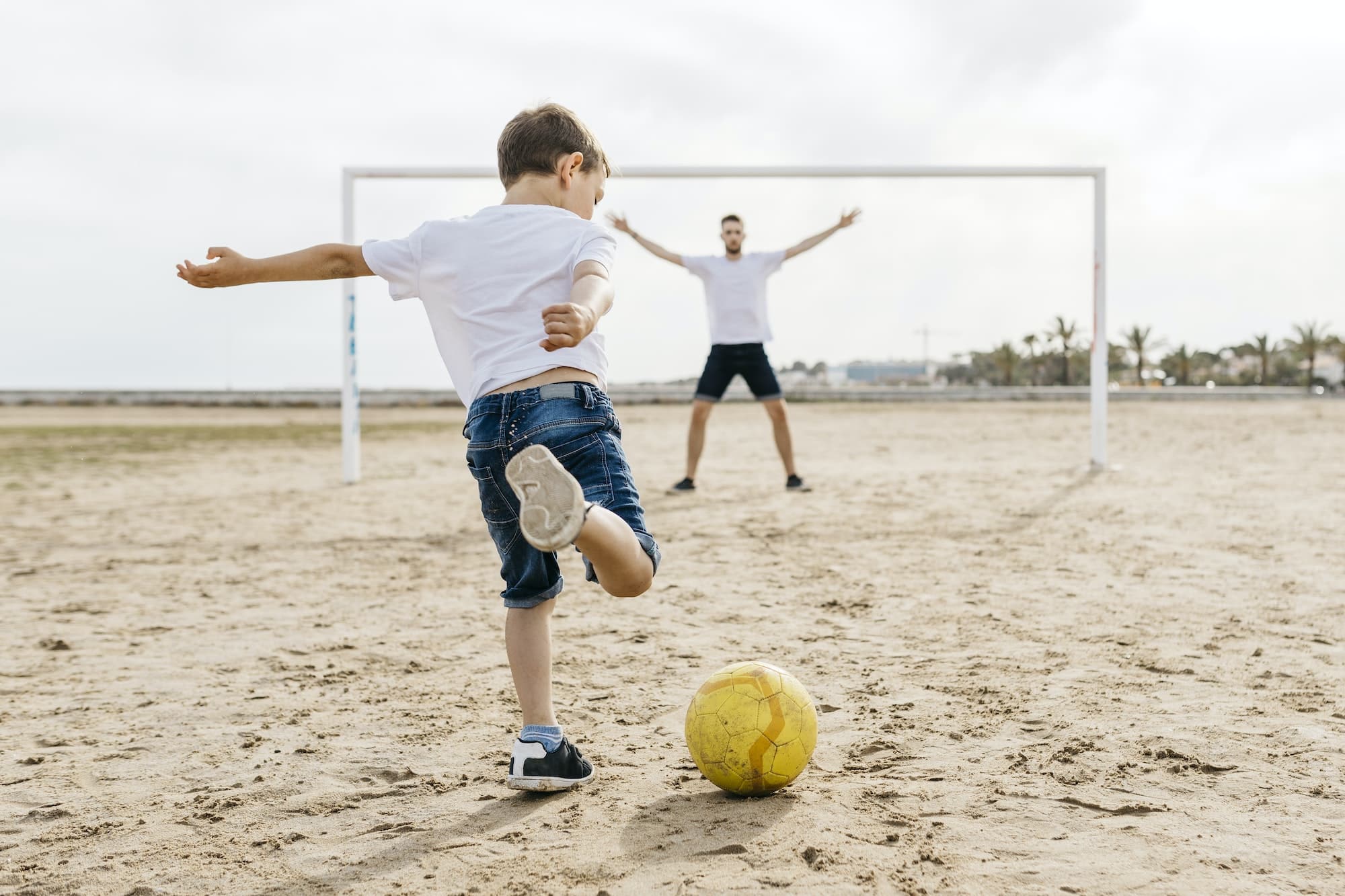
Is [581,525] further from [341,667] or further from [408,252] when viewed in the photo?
[341,667]

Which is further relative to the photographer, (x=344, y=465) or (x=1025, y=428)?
(x=1025, y=428)

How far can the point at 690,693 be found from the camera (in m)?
3.39

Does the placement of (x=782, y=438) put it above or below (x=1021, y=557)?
above

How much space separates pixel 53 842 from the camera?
230 centimetres

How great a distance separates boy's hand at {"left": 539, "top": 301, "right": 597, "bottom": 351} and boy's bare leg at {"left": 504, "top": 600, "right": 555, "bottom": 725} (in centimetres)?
70

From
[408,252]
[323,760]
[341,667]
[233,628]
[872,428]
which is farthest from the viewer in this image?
[872,428]

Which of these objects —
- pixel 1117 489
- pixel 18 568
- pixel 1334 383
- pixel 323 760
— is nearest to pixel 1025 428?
pixel 1117 489

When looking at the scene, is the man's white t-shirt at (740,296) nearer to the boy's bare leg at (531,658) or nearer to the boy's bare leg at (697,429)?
the boy's bare leg at (697,429)

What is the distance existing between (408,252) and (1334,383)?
164 ft

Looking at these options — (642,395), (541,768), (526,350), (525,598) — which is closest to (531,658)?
(525,598)

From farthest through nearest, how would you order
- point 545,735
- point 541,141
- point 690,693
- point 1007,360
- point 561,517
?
1. point 1007,360
2. point 690,693
3. point 541,141
4. point 545,735
5. point 561,517

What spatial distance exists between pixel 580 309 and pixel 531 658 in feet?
2.92

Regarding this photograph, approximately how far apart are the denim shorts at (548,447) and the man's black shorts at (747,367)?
5944 millimetres

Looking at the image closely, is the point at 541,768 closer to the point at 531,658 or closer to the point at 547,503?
the point at 531,658
